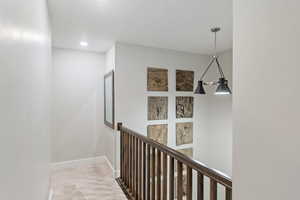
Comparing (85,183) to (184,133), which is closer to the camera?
(85,183)

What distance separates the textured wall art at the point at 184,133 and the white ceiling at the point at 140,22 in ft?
5.68

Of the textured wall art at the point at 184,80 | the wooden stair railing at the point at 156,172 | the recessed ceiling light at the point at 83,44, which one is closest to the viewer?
the wooden stair railing at the point at 156,172

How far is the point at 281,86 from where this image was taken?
0.66 metres

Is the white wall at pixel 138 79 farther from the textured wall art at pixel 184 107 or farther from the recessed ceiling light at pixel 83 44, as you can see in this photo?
the recessed ceiling light at pixel 83 44

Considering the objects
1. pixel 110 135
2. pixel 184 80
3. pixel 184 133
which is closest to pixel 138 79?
pixel 184 80

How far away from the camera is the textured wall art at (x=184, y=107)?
3955 millimetres

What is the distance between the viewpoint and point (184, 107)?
404 cm

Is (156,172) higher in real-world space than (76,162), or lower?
higher

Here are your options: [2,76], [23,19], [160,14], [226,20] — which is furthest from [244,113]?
[226,20]

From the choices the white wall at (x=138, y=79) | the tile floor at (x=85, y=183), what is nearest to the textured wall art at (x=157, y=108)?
the white wall at (x=138, y=79)

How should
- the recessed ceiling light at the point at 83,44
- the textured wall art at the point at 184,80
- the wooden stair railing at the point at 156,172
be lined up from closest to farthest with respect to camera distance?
the wooden stair railing at the point at 156,172, the recessed ceiling light at the point at 83,44, the textured wall art at the point at 184,80

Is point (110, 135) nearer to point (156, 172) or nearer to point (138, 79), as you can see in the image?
point (138, 79)

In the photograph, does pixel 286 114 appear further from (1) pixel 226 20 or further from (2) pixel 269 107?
(1) pixel 226 20

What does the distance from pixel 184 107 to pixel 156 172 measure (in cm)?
231
